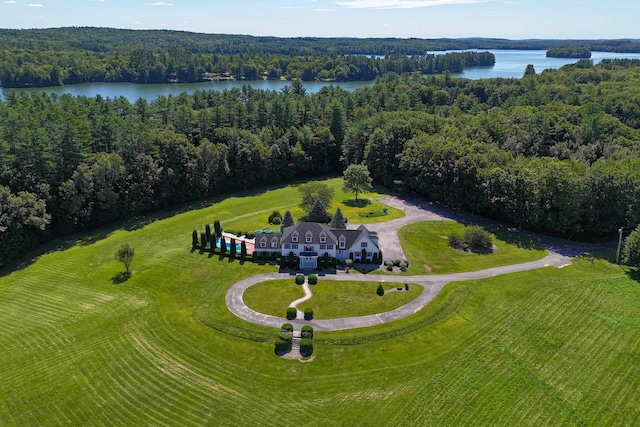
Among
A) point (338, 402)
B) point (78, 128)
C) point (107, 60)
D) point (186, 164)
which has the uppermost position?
point (107, 60)

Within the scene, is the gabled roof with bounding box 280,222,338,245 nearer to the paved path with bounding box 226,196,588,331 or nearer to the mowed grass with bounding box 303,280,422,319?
the paved path with bounding box 226,196,588,331

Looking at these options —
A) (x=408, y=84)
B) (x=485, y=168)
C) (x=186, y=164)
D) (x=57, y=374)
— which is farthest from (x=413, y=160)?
(x=408, y=84)

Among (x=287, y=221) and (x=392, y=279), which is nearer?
(x=392, y=279)

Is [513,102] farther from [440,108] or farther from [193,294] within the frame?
[193,294]

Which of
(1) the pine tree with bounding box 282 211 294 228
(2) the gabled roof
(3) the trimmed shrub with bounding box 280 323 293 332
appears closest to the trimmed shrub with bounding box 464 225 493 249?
(2) the gabled roof

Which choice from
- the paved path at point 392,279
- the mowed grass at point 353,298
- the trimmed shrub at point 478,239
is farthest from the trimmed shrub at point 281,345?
A: the trimmed shrub at point 478,239

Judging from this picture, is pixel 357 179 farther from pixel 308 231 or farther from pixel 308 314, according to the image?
pixel 308 314

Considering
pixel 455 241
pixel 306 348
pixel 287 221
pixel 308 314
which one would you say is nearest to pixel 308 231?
pixel 287 221
